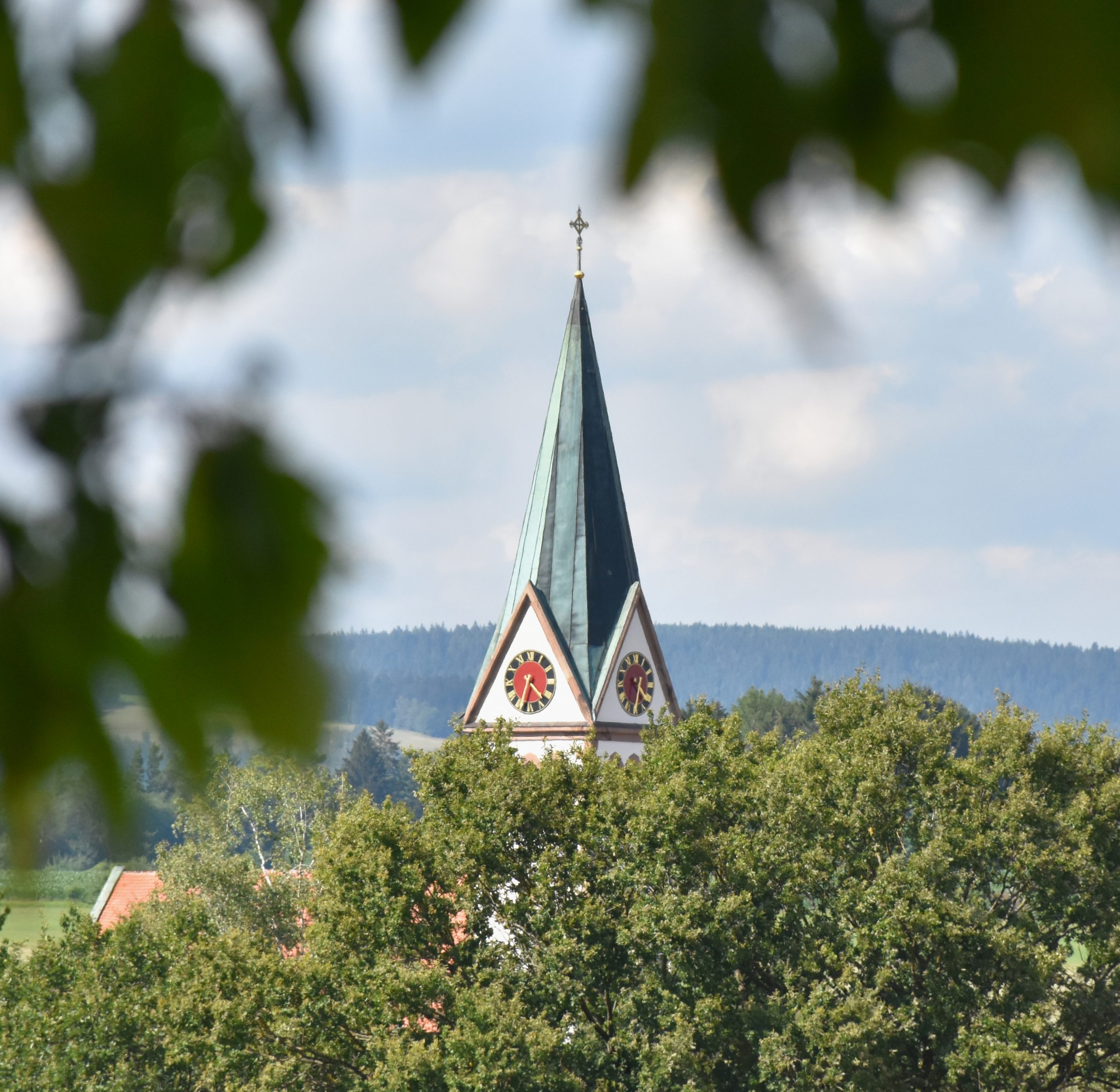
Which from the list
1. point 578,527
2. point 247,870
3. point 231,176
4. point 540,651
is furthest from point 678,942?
point 231,176

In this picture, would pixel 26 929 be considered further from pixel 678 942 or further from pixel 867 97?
pixel 867 97

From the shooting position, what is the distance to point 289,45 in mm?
1307

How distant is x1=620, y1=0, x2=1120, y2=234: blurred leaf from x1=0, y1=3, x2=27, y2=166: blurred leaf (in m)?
0.45

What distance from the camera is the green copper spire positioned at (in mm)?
42938

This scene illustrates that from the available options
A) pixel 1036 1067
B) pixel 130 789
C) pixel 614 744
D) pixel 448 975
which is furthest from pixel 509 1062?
pixel 130 789

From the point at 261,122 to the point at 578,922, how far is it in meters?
26.4

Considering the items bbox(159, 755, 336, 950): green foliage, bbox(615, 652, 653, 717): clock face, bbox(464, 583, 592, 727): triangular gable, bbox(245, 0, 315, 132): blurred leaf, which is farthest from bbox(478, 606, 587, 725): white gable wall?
bbox(245, 0, 315, 132): blurred leaf

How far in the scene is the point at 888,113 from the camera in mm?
1185

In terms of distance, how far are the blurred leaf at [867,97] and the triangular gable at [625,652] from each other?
40690 mm

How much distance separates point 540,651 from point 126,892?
23.2 metres

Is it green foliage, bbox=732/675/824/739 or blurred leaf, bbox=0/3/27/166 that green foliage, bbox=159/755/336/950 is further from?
green foliage, bbox=732/675/824/739

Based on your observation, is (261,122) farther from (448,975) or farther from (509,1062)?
(448,975)

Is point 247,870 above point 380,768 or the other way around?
the other way around

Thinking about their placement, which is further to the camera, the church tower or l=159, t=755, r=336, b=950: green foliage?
l=159, t=755, r=336, b=950: green foliage
